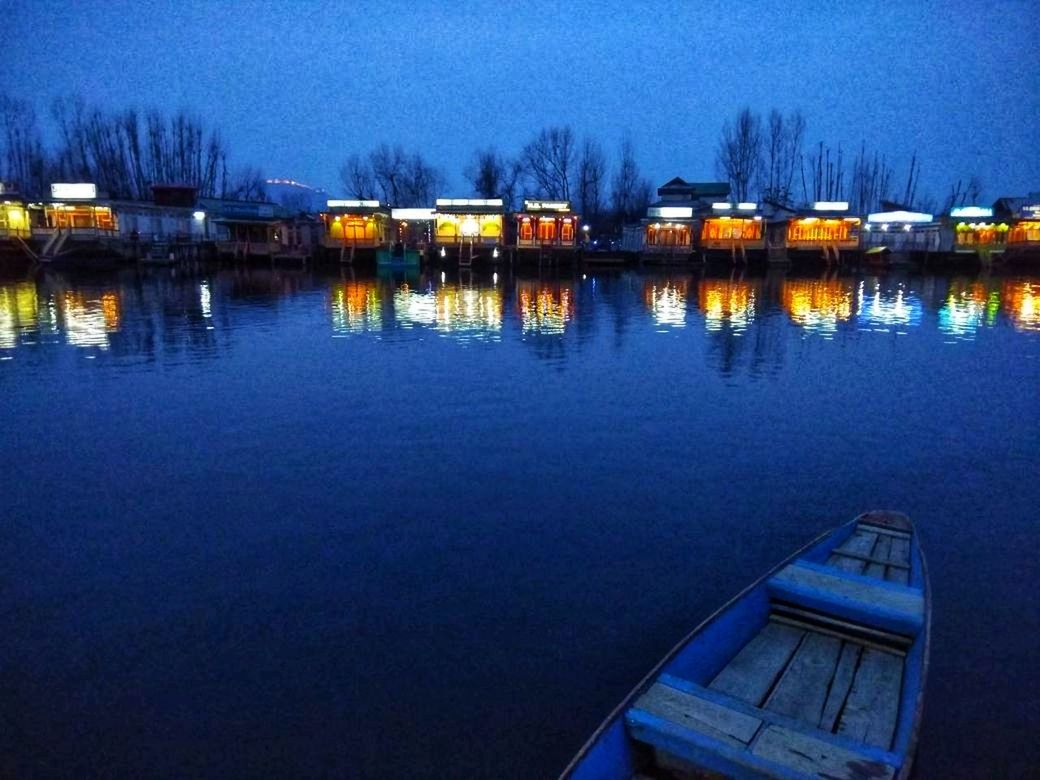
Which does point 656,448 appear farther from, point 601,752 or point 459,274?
point 459,274

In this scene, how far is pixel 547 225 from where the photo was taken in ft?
190

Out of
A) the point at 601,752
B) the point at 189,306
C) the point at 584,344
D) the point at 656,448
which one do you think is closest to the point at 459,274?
the point at 189,306

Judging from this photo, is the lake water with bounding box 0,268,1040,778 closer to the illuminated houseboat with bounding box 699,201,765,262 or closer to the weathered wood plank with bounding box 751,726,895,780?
the weathered wood plank with bounding box 751,726,895,780

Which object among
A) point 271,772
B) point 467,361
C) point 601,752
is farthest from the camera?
point 467,361

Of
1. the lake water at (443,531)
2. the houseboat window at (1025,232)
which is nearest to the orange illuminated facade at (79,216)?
the lake water at (443,531)

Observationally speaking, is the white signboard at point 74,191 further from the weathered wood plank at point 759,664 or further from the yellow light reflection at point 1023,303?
the weathered wood plank at point 759,664

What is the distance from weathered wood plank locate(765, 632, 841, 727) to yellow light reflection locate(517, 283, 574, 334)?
1736 centimetres

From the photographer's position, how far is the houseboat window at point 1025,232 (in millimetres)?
64500

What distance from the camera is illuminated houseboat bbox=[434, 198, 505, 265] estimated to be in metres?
56.2

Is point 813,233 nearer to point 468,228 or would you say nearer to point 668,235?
point 668,235

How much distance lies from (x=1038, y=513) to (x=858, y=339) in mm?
13412

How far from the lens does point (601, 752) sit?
3.45 m

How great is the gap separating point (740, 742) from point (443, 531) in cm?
482

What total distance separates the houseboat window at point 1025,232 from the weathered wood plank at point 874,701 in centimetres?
7640
